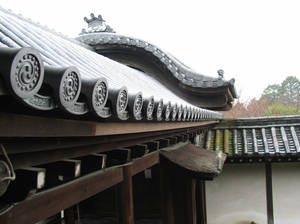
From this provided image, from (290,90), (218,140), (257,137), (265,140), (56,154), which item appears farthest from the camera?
(290,90)

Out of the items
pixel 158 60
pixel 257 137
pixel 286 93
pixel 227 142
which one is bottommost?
pixel 227 142

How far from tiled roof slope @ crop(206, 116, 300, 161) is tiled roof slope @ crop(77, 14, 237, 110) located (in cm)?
87

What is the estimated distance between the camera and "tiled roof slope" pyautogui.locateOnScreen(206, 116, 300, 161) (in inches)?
303

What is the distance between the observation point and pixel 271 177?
8.04m

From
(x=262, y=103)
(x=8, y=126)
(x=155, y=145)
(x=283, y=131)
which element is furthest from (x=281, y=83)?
(x=8, y=126)

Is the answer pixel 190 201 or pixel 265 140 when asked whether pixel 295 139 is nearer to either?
pixel 265 140

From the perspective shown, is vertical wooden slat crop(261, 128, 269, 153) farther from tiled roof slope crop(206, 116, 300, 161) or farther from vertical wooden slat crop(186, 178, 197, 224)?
vertical wooden slat crop(186, 178, 197, 224)

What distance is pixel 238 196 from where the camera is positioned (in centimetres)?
823

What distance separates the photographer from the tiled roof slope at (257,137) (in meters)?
7.69

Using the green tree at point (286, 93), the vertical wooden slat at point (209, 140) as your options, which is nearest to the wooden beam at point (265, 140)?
the vertical wooden slat at point (209, 140)

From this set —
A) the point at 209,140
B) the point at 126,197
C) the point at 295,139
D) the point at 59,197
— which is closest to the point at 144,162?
the point at 126,197

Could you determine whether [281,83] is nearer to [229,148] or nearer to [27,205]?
[229,148]

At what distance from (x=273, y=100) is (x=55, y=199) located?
4109 centimetres

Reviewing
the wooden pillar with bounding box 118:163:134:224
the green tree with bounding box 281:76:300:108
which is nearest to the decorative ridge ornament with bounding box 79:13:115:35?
the wooden pillar with bounding box 118:163:134:224
